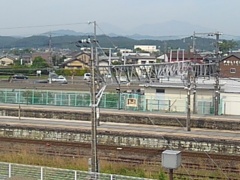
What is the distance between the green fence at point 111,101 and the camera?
82.4 ft

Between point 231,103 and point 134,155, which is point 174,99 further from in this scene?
point 134,155

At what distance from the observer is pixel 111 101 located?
2653cm

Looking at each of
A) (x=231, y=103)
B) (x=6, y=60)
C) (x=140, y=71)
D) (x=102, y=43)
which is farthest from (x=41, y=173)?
(x=6, y=60)

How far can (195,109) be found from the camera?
24438 millimetres

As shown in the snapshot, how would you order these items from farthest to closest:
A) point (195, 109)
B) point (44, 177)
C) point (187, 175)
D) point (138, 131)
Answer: point (195, 109) → point (138, 131) → point (187, 175) → point (44, 177)

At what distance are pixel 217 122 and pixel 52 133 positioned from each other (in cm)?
743

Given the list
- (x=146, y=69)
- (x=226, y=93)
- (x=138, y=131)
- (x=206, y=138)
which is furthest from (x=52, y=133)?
(x=226, y=93)

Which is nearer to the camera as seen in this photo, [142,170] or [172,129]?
[142,170]

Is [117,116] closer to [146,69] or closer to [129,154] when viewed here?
[146,69]

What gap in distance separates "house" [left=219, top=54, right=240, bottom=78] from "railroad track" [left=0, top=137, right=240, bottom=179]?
2847 centimetres

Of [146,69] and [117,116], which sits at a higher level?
[146,69]

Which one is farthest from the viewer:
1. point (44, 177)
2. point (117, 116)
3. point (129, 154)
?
point (117, 116)

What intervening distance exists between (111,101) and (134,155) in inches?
408

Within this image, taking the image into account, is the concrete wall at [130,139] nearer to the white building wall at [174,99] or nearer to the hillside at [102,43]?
the hillside at [102,43]
